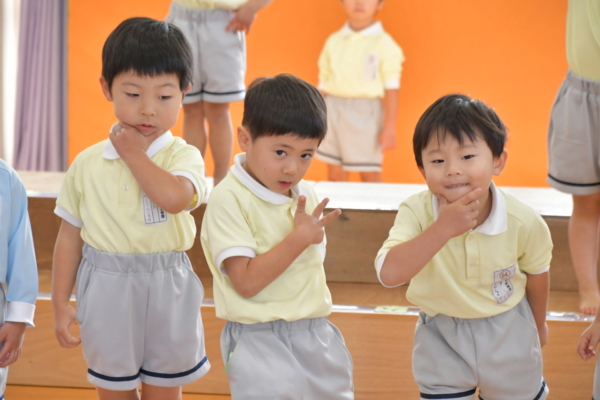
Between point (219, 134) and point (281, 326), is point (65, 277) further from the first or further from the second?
point (219, 134)

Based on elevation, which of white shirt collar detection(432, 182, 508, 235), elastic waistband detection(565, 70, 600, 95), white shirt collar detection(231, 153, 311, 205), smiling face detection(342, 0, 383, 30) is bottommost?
white shirt collar detection(432, 182, 508, 235)

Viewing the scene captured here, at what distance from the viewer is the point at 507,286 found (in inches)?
58.1

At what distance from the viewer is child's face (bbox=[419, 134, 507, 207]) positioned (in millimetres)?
1371

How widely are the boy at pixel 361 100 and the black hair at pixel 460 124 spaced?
2506mm

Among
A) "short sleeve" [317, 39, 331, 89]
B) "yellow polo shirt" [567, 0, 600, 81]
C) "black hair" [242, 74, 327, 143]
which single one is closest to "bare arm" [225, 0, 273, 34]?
"yellow polo shirt" [567, 0, 600, 81]

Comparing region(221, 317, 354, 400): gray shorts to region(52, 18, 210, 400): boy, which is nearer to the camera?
region(221, 317, 354, 400): gray shorts

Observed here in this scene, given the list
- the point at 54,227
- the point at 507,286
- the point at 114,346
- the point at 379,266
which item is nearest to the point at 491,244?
the point at 507,286

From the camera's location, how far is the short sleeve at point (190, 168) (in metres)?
1.53

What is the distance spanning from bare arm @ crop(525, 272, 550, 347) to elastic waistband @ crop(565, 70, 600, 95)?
0.82 metres

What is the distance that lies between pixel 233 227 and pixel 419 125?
44cm

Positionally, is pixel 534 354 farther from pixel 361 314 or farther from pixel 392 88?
pixel 392 88

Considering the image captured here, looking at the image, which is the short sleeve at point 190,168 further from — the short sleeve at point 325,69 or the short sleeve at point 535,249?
the short sleeve at point 325,69

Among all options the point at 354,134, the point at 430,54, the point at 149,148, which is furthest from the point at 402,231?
the point at 430,54

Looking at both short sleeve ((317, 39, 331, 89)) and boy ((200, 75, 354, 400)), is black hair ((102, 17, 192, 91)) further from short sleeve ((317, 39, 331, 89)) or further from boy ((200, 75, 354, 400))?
short sleeve ((317, 39, 331, 89))
